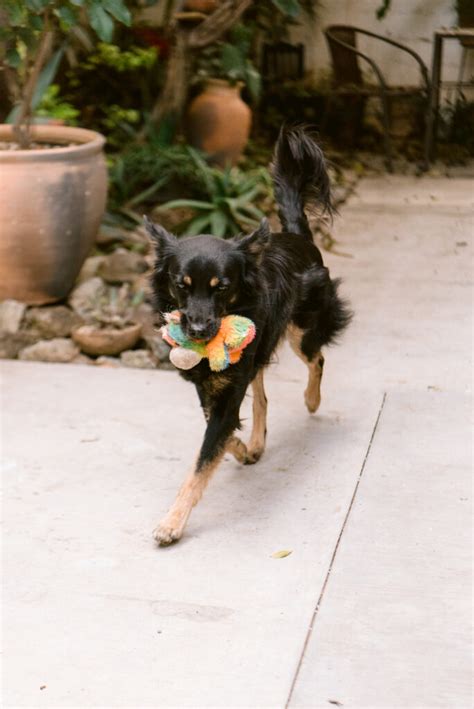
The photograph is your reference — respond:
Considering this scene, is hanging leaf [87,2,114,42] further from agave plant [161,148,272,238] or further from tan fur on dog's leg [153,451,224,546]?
tan fur on dog's leg [153,451,224,546]

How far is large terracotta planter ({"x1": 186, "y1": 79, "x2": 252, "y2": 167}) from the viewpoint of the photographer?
7.66m

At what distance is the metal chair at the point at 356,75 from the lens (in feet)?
27.8

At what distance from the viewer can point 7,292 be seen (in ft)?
17.6

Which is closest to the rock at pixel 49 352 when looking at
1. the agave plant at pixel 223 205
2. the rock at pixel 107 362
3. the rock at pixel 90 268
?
the rock at pixel 107 362

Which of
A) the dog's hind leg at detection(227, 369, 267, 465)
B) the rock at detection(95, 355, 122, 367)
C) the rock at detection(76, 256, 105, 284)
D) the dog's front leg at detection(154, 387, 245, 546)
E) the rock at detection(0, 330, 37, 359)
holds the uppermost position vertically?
the dog's front leg at detection(154, 387, 245, 546)

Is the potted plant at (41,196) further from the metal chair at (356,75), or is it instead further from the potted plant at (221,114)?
the metal chair at (356,75)

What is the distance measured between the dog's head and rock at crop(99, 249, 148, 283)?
7.97ft

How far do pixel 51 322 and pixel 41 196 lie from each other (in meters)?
0.69

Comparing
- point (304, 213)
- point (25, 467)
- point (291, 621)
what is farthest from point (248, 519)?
point (304, 213)

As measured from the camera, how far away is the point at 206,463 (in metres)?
3.32

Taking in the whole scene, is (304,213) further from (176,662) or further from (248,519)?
(176,662)

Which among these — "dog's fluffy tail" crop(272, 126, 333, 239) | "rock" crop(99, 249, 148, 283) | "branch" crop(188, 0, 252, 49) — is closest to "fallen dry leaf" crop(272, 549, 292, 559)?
"dog's fluffy tail" crop(272, 126, 333, 239)

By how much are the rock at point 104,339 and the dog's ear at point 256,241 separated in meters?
→ 1.89

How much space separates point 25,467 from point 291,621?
4.81ft
